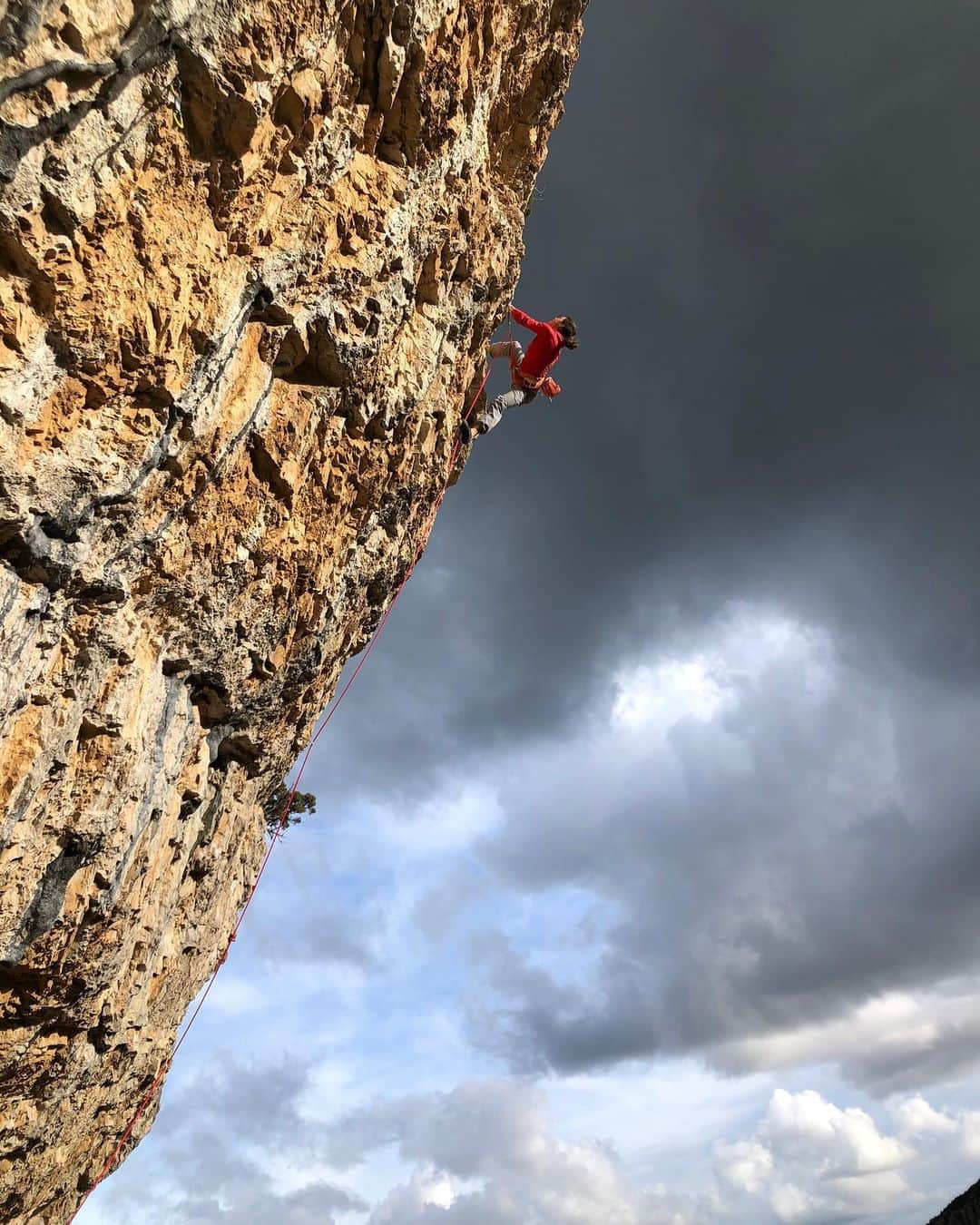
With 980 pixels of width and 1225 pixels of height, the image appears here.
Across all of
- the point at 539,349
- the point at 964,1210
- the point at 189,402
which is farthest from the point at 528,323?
the point at 964,1210

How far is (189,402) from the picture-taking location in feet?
18.4

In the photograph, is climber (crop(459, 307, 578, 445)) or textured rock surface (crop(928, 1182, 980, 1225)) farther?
textured rock surface (crop(928, 1182, 980, 1225))

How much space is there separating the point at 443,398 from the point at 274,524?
10.2 ft

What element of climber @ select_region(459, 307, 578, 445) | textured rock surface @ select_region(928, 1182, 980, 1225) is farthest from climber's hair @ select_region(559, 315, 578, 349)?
textured rock surface @ select_region(928, 1182, 980, 1225)

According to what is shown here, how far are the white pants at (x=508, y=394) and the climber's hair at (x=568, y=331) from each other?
73 cm

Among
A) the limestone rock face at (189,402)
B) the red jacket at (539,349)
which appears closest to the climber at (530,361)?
the red jacket at (539,349)

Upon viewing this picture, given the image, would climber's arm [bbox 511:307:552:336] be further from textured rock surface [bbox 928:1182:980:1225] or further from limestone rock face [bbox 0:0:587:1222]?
textured rock surface [bbox 928:1182:980:1225]

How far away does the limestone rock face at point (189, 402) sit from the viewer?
15.2 ft

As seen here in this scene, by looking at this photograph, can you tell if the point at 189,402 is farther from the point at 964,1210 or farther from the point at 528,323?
the point at 964,1210

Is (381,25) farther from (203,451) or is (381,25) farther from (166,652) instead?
(166,652)

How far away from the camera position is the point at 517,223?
31.7 ft

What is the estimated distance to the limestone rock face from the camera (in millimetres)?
4625

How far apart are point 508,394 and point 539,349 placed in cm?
84

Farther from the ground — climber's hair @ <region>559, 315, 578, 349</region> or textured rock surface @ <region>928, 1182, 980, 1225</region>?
climber's hair @ <region>559, 315, 578, 349</region>
